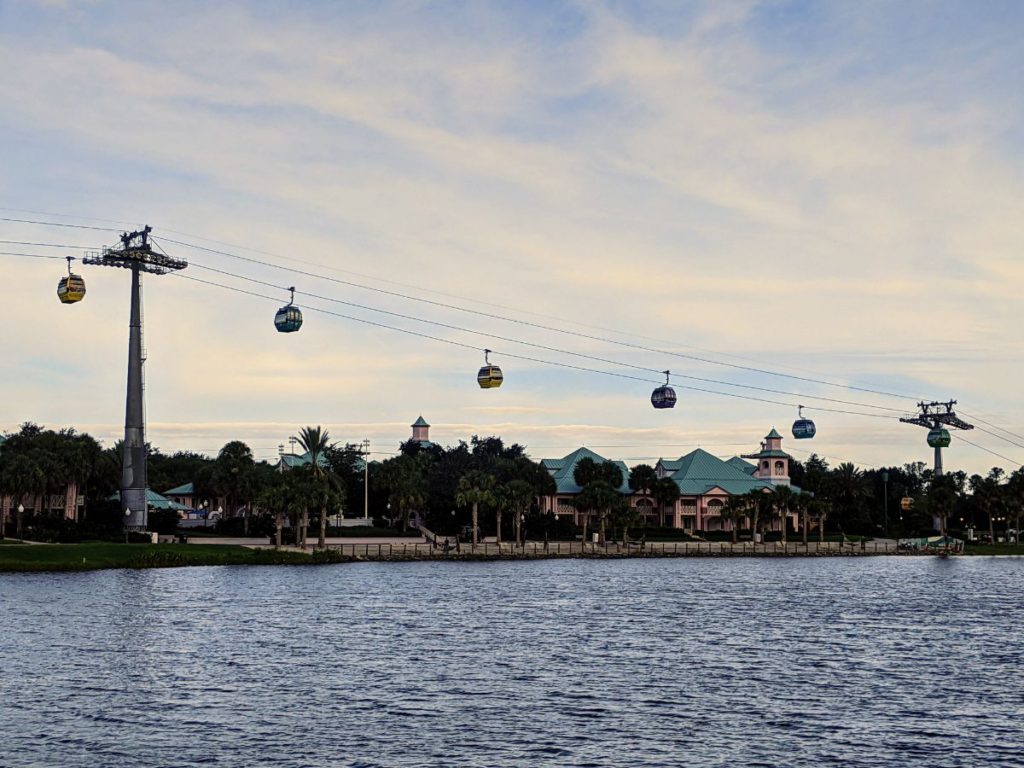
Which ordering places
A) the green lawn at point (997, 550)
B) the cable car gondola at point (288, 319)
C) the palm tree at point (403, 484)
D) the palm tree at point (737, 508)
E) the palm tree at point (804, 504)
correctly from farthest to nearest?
the green lawn at point (997, 550) < the palm tree at point (737, 508) < the palm tree at point (804, 504) < the palm tree at point (403, 484) < the cable car gondola at point (288, 319)

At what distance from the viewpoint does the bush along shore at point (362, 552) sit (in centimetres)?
10562

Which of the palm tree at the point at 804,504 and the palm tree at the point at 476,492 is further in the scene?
the palm tree at the point at 804,504

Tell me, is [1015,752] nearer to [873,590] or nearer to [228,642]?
[228,642]

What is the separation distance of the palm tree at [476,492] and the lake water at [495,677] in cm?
5533

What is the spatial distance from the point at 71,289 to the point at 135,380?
3029cm

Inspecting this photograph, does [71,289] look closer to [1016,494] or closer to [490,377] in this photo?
[490,377]

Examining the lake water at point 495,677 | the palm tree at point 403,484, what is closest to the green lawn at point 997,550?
the palm tree at point 403,484

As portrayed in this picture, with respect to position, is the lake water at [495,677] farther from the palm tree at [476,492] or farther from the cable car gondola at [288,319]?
the palm tree at [476,492]

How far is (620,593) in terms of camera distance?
93.4 meters

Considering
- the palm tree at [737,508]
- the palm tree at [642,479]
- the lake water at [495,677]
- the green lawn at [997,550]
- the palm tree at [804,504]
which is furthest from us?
the palm tree at [642,479]

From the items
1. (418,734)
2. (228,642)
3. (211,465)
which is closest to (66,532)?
(211,465)

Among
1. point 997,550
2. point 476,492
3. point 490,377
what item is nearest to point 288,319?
point 490,377

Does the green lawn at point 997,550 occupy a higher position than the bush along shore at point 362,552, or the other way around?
the bush along shore at point 362,552

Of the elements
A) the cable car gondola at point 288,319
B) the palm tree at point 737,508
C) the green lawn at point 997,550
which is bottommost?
the green lawn at point 997,550
